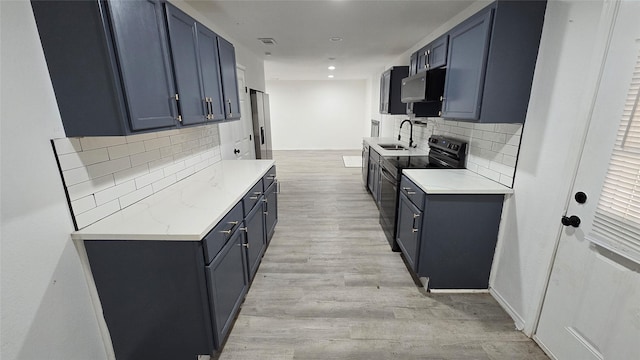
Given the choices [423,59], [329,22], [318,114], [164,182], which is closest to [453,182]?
[423,59]

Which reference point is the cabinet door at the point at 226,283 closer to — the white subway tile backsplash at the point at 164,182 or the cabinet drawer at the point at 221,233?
the cabinet drawer at the point at 221,233

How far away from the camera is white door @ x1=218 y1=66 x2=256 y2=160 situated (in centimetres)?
338

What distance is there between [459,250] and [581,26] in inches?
62.8

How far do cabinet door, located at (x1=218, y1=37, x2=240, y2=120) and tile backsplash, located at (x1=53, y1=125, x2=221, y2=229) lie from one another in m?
0.45

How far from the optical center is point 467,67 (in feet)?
6.50

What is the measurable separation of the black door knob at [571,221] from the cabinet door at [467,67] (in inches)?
32.0

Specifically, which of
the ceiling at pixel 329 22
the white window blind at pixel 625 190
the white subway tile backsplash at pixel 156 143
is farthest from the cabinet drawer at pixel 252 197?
the white window blind at pixel 625 190

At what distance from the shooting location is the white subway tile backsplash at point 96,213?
54.1 inches

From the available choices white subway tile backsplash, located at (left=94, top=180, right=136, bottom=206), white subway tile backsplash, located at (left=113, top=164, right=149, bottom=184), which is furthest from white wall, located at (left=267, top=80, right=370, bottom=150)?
white subway tile backsplash, located at (left=94, top=180, right=136, bottom=206)

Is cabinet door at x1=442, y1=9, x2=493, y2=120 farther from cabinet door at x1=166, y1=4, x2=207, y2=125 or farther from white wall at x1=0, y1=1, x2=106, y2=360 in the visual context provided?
white wall at x1=0, y1=1, x2=106, y2=360

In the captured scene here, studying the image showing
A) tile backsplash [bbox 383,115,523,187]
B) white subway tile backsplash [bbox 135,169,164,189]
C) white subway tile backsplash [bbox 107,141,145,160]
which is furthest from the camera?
tile backsplash [bbox 383,115,523,187]

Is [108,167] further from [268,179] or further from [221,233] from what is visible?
[268,179]

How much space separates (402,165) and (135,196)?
2.37m

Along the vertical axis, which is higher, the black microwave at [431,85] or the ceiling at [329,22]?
the ceiling at [329,22]
